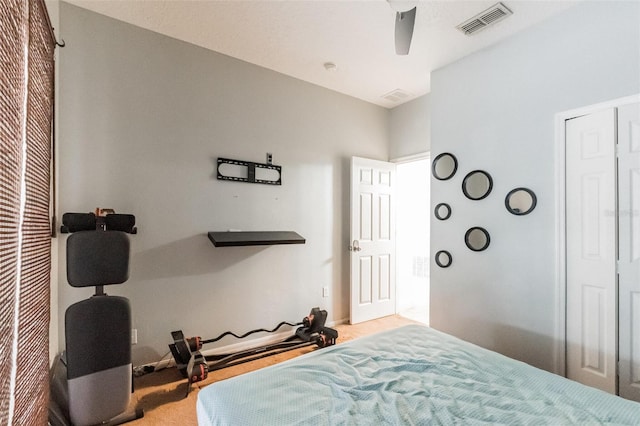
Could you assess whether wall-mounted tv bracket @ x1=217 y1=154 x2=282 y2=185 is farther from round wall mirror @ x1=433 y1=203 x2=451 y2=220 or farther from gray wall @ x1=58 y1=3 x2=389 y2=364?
round wall mirror @ x1=433 y1=203 x2=451 y2=220

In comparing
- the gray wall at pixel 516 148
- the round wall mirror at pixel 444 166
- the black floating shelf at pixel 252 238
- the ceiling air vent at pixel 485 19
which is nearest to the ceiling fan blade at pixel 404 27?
the ceiling air vent at pixel 485 19

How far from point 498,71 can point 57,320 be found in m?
4.24

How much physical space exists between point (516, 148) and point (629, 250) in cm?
108

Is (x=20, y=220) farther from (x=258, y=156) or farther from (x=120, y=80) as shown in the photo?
(x=258, y=156)

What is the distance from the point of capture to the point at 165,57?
274 centimetres

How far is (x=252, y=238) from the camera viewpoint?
2.88 metres

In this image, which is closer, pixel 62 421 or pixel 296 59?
pixel 62 421

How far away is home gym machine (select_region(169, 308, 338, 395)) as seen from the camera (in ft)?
7.90

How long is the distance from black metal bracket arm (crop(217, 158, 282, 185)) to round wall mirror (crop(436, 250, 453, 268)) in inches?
75.3

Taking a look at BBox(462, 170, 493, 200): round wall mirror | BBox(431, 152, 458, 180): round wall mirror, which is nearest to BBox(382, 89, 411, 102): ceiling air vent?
BBox(431, 152, 458, 180): round wall mirror

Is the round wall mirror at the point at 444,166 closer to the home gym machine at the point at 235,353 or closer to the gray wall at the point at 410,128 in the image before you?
the gray wall at the point at 410,128

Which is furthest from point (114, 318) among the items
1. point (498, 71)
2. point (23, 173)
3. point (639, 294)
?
point (498, 71)

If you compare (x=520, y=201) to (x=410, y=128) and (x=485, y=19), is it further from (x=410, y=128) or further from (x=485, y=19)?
(x=410, y=128)

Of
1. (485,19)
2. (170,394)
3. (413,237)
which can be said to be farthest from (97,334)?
(413,237)
